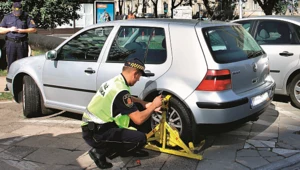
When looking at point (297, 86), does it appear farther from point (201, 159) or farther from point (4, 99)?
point (4, 99)

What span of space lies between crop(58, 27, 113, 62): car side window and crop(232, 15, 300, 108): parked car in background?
3.18m

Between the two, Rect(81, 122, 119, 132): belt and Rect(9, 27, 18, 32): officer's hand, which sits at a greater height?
Rect(9, 27, 18, 32): officer's hand

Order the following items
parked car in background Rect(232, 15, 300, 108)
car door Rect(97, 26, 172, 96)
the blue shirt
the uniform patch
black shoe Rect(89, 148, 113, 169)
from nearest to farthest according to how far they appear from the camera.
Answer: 1. the uniform patch
2. black shoe Rect(89, 148, 113, 169)
3. car door Rect(97, 26, 172, 96)
4. parked car in background Rect(232, 15, 300, 108)
5. the blue shirt

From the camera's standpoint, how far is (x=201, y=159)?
13.8 ft

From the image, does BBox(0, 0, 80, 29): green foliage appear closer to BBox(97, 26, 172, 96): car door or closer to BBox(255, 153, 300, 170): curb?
BBox(97, 26, 172, 96): car door

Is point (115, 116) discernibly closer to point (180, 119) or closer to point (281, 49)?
point (180, 119)

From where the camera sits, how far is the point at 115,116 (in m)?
3.78

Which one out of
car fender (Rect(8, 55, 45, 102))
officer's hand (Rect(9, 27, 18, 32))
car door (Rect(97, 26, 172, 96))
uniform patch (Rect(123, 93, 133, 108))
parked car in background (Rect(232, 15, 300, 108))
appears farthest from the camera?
officer's hand (Rect(9, 27, 18, 32))

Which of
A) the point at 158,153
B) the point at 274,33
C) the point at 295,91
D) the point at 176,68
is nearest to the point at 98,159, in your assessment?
the point at 158,153

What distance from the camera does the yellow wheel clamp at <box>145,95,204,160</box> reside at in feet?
13.6

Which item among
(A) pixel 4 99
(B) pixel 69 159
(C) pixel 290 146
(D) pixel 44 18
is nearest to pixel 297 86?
(C) pixel 290 146

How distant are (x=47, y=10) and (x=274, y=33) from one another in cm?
584

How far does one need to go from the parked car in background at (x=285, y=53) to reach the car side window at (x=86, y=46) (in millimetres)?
3181

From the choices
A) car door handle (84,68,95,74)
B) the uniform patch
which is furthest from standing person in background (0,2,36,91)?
the uniform patch
